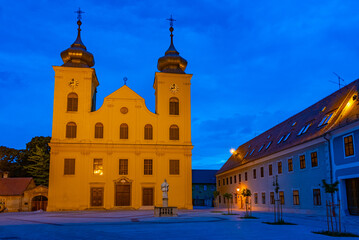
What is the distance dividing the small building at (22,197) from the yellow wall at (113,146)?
413 centimetres

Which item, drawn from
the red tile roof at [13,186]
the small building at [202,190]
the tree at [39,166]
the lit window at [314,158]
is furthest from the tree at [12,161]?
the lit window at [314,158]

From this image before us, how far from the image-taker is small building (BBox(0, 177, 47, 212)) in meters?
42.5

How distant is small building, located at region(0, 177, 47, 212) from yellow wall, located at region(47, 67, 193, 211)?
163 inches

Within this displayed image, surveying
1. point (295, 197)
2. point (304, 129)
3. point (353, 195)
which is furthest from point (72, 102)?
point (353, 195)

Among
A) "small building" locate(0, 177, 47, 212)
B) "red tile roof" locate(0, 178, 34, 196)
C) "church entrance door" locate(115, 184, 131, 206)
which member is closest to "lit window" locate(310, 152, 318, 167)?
"church entrance door" locate(115, 184, 131, 206)

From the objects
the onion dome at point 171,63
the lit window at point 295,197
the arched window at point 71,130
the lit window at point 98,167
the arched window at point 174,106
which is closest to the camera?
the lit window at point 295,197

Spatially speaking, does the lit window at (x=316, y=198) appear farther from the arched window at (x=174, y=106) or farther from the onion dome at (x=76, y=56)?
the onion dome at (x=76, y=56)

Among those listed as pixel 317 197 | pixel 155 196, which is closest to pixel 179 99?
pixel 155 196

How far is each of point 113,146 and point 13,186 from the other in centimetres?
1350

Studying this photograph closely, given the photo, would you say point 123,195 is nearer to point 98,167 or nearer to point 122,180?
point 122,180

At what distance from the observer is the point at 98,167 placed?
1636 inches

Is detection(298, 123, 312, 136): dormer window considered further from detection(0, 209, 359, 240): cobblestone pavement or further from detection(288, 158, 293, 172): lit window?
detection(0, 209, 359, 240): cobblestone pavement

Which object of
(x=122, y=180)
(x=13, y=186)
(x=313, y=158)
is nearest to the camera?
(x=313, y=158)

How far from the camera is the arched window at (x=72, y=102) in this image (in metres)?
42.8
